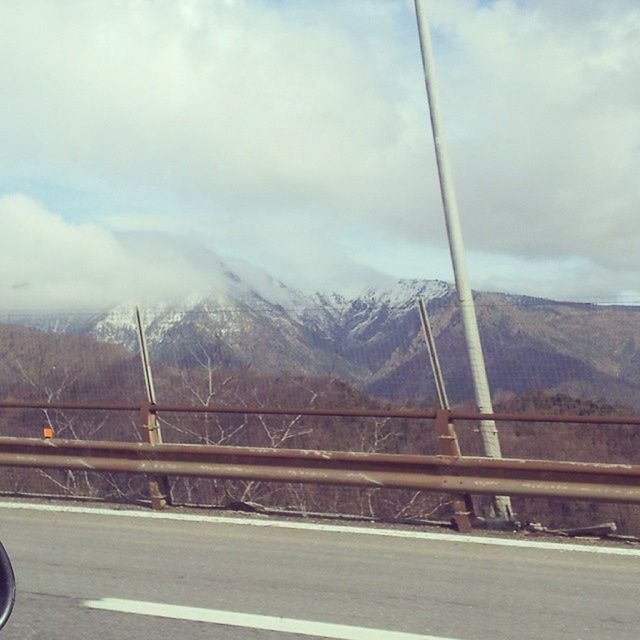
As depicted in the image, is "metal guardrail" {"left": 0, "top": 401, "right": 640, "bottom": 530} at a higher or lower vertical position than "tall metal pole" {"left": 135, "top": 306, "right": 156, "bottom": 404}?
lower

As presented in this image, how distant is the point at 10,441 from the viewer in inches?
393

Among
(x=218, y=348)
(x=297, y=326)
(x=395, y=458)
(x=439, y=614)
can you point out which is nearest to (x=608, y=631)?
(x=439, y=614)

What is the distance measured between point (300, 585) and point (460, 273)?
4.48 m

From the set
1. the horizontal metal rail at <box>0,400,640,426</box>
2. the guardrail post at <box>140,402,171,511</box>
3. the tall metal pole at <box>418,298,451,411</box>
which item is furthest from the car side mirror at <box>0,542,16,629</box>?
the guardrail post at <box>140,402,171,511</box>

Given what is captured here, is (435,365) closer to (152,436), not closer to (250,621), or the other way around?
(152,436)

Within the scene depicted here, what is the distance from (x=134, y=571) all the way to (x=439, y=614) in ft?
7.53

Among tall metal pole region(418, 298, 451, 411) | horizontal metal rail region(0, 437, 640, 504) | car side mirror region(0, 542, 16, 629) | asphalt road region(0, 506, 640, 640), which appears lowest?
asphalt road region(0, 506, 640, 640)

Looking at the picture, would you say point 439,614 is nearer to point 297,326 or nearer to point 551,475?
point 551,475

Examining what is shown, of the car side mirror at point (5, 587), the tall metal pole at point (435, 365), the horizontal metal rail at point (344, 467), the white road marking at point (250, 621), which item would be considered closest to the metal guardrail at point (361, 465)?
the horizontal metal rail at point (344, 467)

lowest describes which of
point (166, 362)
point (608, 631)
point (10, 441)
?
point (608, 631)

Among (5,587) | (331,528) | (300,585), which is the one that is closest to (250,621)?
(300,585)

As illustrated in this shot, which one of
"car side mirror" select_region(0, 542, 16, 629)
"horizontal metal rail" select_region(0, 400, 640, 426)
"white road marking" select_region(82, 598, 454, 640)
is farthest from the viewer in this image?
"horizontal metal rail" select_region(0, 400, 640, 426)

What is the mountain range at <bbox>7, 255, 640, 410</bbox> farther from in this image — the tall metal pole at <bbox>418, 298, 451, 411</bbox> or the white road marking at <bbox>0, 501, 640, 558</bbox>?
the white road marking at <bbox>0, 501, 640, 558</bbox>

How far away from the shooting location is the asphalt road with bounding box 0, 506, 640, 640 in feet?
18.7
